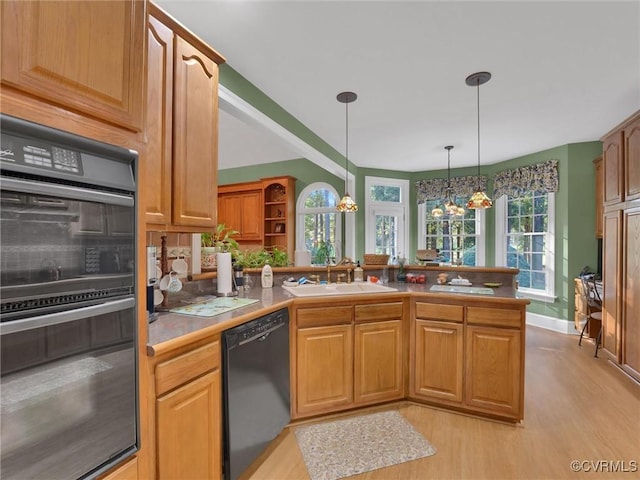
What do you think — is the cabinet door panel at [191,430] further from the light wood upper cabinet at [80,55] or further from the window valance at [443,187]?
the window valance at [443,187]

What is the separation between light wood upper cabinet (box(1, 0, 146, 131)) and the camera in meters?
0.74

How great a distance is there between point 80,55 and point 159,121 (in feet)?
2.16

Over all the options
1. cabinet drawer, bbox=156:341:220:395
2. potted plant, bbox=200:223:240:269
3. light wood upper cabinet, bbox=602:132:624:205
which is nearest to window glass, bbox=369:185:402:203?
light wood upper cabinet, bbox=602:132:624:205

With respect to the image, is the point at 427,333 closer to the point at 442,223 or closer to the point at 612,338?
the point at 612,338

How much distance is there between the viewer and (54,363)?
0.80m

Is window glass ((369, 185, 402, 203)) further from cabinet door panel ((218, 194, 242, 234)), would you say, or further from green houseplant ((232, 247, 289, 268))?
green houseplant ((232, 247, 289, 268))

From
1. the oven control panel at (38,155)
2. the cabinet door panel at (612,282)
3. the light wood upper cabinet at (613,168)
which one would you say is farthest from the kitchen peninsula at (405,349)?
the light wood upper cabinet at (613,168)

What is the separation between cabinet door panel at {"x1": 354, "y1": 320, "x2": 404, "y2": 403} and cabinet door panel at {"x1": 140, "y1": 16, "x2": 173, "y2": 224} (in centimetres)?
156

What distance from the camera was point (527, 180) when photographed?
4.88 meters

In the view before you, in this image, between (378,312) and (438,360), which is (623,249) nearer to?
(438,360)

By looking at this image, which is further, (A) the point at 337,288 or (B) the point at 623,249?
(B) the point at 623,249

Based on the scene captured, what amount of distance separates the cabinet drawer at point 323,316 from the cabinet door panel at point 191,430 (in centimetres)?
76

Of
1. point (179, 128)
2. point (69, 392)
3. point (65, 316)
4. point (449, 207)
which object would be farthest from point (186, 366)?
A: point (449, 207)

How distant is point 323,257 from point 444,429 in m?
2.78
